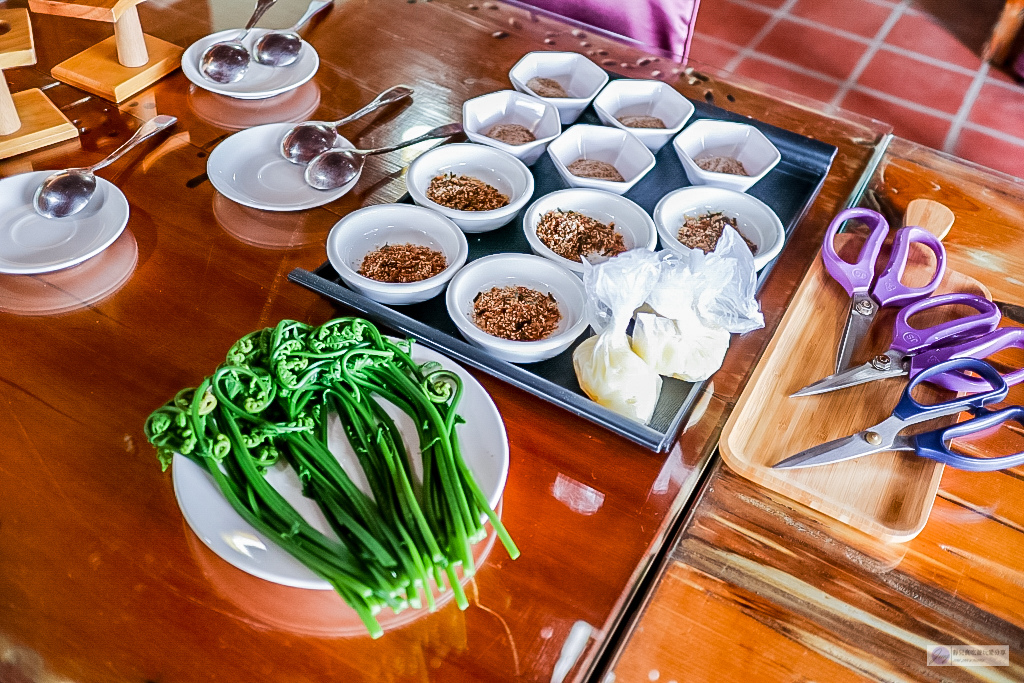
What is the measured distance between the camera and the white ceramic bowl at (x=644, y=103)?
1307 millimetres

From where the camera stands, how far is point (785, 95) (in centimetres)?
141

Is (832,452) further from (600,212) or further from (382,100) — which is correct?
(382,100)

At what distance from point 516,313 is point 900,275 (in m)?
0.55

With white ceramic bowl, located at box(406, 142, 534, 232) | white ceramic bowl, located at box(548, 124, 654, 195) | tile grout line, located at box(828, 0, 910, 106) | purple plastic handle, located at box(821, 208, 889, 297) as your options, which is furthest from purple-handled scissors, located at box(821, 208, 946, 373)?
tile grout line, located at box(828, 0, 910, 106)

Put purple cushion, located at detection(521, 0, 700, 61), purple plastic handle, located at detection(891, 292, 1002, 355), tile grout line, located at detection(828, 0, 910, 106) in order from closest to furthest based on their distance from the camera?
purple plastic handle, located at detection(891, 292, 1002, 355), purple cushion, located at detection(521, 0, 700, 61), tile grout line, located at detection(828, 0, 910, 106)

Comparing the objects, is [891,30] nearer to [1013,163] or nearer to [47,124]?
[1013,163]

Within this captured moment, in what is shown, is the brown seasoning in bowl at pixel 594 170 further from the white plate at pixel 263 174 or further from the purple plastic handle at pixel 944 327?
the purple plastic handle at pixel 944 327

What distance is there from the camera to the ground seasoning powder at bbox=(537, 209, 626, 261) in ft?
3.56

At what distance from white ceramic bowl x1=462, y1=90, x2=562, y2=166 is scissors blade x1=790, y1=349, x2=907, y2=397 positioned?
58 centimetres

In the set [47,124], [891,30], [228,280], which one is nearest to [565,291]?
[228,280]

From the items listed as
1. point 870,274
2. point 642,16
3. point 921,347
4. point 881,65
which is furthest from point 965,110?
point 921,347

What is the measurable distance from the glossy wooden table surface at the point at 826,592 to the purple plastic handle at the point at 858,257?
10.1 inches

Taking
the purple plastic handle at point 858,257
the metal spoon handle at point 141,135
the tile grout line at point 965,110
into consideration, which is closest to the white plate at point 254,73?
the metal spoon handle at point 141,135

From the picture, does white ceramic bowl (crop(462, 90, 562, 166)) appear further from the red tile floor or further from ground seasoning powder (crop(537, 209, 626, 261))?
the red tile floor
